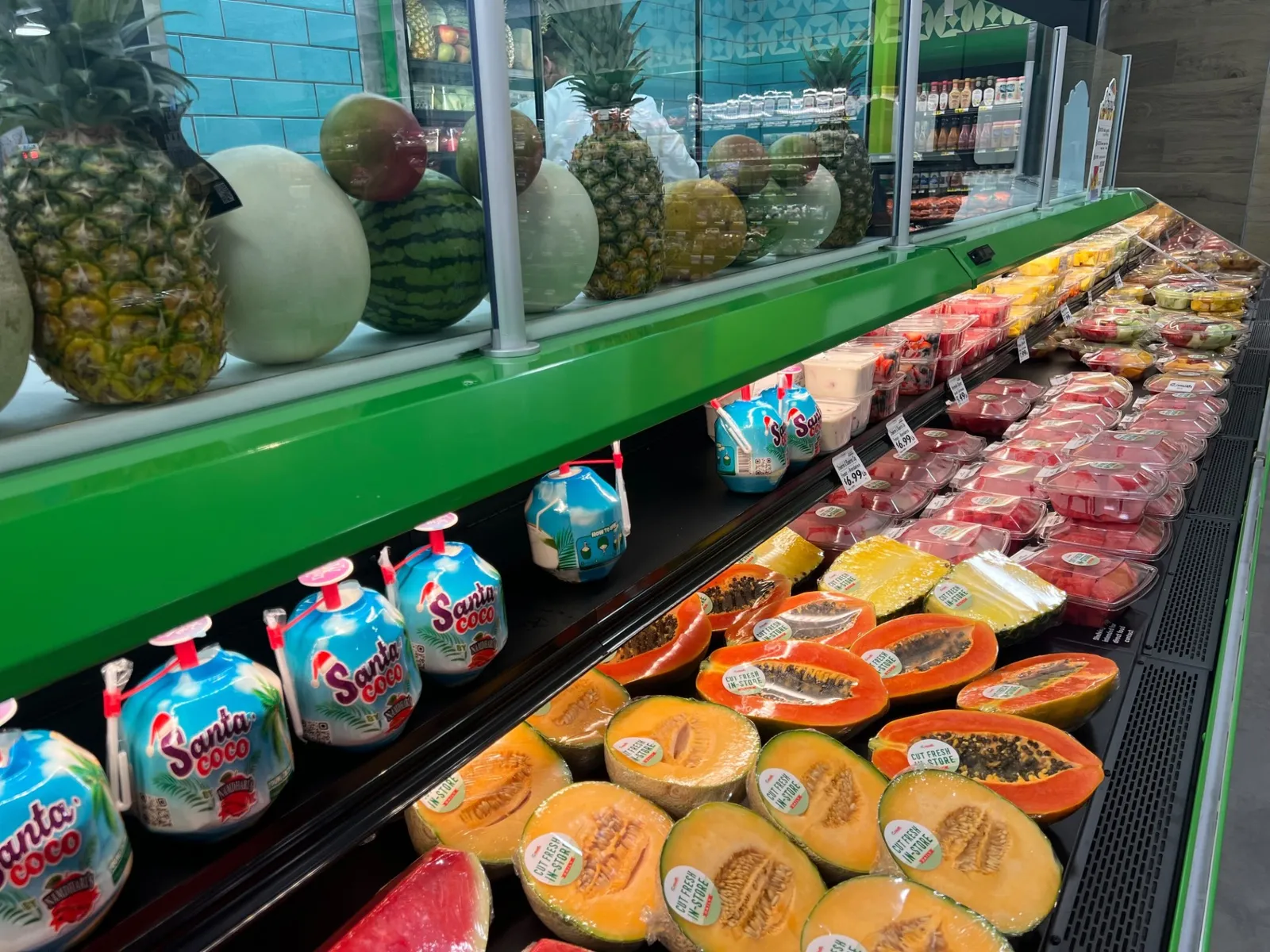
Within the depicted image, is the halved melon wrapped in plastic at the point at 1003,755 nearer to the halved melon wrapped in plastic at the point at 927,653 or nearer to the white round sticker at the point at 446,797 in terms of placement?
the halved melon wrapped in plastic at the point at 927,653

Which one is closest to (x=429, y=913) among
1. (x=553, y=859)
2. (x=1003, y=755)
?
(x=553, y=859)

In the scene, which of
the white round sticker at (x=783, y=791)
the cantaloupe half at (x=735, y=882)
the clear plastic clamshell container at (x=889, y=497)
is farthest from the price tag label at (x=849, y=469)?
the cantaloupe half at (x=735, y=882)

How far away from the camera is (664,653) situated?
154 centimetres

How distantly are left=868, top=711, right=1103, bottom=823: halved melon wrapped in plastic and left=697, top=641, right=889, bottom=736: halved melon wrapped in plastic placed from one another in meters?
0.07

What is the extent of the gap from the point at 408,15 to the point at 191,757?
755mm

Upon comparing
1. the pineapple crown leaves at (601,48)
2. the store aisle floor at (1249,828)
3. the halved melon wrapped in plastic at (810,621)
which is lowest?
the store aisle floor at (1249,828)

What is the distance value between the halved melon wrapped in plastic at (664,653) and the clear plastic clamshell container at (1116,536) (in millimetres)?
1127

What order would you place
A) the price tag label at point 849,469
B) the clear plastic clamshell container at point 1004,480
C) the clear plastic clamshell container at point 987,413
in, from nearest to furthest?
the price tag label at point 849,469 < the clear plastic clamshell container at point 1004,480 < the clear plastic clamshell container at point 987,413

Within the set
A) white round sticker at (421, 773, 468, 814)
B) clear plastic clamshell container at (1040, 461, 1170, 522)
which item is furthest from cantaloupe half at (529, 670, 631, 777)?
clear plastic clamshell container at (1040, 461, 1170, 522)

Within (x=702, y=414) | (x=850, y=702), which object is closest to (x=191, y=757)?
(x=850, y=702)

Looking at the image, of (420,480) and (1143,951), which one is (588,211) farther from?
(1143,951)

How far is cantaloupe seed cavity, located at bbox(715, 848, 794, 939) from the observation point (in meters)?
1.07

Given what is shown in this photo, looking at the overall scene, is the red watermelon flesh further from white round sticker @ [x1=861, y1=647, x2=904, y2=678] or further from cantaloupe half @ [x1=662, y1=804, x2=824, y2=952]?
white round sticker @ [x1=861, y1=647, x2=904, y2=678]

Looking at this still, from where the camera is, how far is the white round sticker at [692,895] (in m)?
1.04
